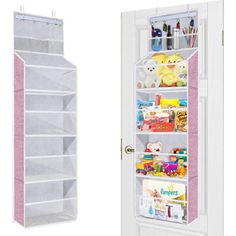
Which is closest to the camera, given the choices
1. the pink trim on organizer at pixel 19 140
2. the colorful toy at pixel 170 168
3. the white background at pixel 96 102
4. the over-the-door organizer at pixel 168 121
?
the pink trim on organizer at pixel 19 140

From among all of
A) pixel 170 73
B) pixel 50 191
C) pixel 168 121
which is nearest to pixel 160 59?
pixel 170 73

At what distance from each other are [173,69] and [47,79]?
81cm

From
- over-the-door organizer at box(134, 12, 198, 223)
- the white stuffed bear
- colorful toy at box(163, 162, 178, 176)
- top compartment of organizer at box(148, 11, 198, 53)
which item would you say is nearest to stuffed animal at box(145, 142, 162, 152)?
over-the-door organizer at box(134, 12, 198, 223)

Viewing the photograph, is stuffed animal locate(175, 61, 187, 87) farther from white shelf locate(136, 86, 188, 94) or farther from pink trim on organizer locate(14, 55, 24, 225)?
pink trim on organizer locate(14, 55, 24, 225)

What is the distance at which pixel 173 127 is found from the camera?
283 cm

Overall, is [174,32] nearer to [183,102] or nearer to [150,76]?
[150,76]

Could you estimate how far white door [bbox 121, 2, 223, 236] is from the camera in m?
2.72

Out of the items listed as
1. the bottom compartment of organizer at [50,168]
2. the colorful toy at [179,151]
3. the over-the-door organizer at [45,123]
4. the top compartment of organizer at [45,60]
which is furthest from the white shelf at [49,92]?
the colorful toy at [179,151]

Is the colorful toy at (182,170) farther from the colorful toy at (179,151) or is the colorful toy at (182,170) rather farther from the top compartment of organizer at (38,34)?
the top compartment of organizer at (38,34)

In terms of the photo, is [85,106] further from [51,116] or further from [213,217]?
[213,217]

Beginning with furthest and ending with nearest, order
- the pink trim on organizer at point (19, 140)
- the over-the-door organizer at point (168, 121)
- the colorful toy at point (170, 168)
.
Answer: the colorful toy at point (170, 168), the over-the-door organizer at point (168, 121), the pink trim on organizer at point (19, 140)

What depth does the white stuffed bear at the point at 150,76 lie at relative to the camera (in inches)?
113

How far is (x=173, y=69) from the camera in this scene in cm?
281
